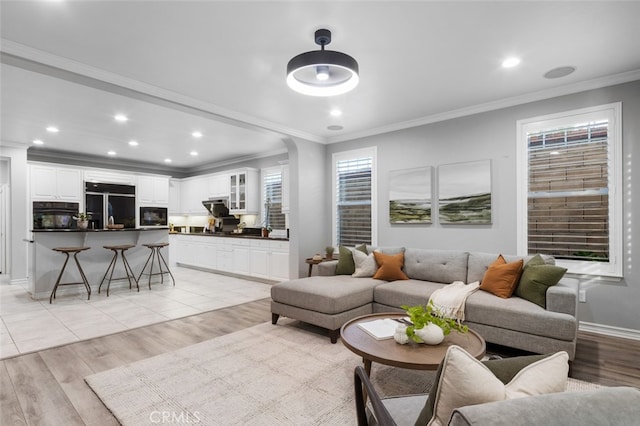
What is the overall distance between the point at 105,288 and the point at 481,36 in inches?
251

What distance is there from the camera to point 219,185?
8031 millimetres

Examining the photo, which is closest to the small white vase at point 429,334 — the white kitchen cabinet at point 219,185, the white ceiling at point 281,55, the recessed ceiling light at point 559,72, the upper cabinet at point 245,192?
the white ceiling at point 281,55

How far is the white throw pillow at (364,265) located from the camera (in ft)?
14.0

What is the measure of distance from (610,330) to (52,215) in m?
9.12

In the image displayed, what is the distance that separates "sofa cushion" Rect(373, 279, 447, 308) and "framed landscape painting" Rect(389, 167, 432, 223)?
1.24m

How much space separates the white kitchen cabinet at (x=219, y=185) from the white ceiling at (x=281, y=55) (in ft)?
9.61

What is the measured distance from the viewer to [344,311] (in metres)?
3.46

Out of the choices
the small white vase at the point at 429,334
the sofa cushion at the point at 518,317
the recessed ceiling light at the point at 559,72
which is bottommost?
the sofa cushion at the point at 518,317

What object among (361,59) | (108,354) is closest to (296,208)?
(361,59)

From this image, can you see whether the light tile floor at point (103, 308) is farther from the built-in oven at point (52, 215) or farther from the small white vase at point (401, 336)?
the small white vase at point (401, 336)

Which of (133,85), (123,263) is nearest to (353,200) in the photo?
(133,85)

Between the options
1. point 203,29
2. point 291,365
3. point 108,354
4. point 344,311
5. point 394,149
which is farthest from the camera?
point 394,149

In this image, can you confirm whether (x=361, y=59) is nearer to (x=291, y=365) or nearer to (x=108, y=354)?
(x=291, y=365)

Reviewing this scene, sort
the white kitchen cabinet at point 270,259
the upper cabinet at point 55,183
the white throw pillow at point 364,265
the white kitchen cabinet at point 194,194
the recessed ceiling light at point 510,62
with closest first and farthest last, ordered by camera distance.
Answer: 1. the recessed ceiling light at point 510,62
2. the white throw pillow at point 364,265
3. the white kitchen cabinet at point 270,259
4. the upper cabinet at point 55,183
5. the white kitchen cabinet at point 194,194
